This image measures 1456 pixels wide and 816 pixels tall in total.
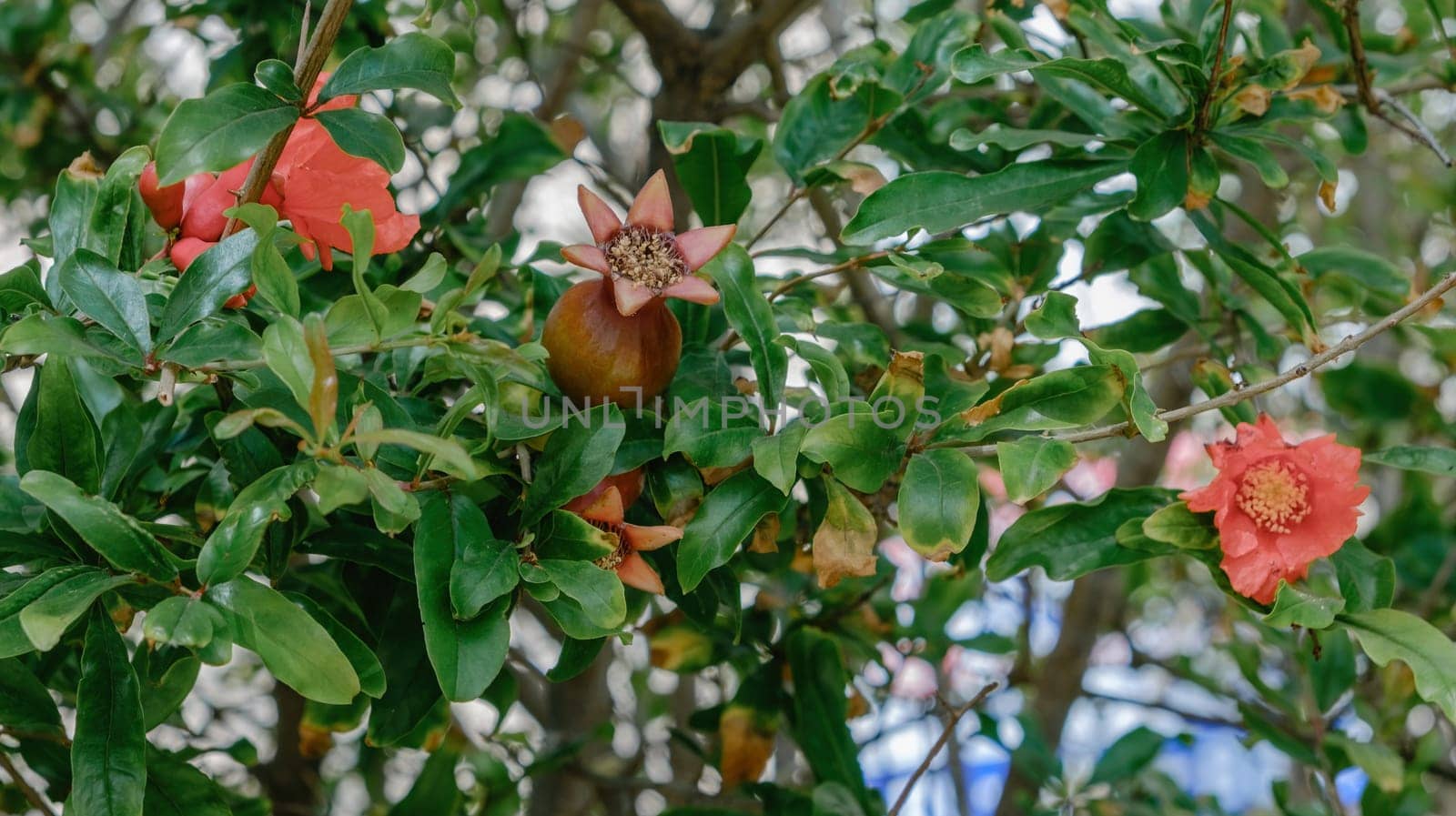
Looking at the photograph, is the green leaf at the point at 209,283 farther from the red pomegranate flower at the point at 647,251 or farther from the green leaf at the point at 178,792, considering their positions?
the green leaf at the point at 178,792

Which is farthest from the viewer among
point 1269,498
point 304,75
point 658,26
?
point 658,26

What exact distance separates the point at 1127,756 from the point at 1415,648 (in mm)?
646

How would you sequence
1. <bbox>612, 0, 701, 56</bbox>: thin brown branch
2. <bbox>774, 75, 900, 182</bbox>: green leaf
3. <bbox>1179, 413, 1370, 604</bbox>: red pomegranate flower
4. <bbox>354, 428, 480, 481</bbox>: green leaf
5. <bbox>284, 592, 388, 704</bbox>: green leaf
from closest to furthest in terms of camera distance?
<bbox>354, 428, 480, 481</bbox>: green leaf → <bbox>284, 592, 388, 704</bbox>: green leaf → <bbox>1179, 413, 1370, 604</bbox>: red pomegranate flower → <bbox>774, 75, 900, 182</bbox>: green leaf → <bbox>612, 0, 701, 56</bbox>: thin brown branch

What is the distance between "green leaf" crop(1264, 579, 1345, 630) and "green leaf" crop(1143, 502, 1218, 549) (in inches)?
2.5

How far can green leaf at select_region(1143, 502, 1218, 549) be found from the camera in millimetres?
785

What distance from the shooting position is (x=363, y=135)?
2.19 ft

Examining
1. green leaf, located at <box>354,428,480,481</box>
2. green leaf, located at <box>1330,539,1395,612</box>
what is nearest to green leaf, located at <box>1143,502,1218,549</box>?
green leaf, located at <box>1330,539,1395,612</box>

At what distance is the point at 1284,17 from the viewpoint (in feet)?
5.19

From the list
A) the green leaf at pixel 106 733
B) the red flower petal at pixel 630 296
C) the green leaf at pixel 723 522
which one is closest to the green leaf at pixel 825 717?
the green leaf at pixel 723 522

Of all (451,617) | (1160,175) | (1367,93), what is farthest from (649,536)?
(1367,93)

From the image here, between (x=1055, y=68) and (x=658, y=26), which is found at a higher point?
(x=1055, y=68)

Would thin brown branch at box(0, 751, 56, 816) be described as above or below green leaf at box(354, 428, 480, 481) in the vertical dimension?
below

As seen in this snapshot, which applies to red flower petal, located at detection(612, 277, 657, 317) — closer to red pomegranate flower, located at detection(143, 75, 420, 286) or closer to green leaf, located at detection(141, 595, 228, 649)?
red pomegranate flower, located at detection(143, 75, 420, 286)

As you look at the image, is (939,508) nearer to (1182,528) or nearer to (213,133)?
(1182,528)
